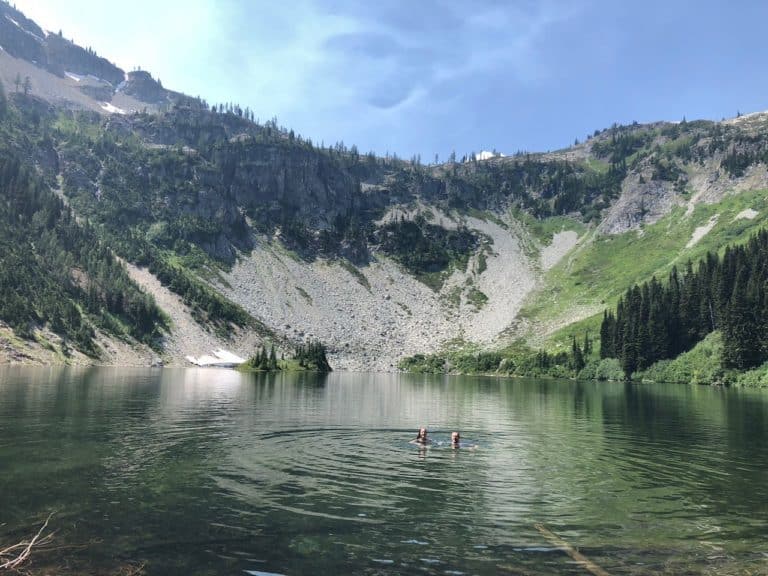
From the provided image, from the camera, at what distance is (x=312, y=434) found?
48.1m

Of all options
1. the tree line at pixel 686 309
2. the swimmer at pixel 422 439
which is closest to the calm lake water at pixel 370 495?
the swimmer at pixel 422 439

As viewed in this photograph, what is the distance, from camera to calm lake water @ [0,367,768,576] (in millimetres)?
18312

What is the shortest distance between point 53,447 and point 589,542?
33240mm

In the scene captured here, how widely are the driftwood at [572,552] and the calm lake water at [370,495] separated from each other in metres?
0.18

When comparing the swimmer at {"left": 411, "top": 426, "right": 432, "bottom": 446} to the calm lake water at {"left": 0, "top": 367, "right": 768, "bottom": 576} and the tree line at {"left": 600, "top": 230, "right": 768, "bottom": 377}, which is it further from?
the tree line at {"left": 600, "top": 230, "right": 768, "bottom": 377}

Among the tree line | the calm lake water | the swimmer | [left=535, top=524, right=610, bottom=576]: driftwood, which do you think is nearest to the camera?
[left=535, top=524, right=610, bottom=576]: driftwood

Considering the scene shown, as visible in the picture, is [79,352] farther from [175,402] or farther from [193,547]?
[193,547]

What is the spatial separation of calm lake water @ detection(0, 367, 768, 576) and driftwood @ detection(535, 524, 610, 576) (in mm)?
177

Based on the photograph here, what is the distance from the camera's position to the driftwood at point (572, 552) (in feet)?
57.5

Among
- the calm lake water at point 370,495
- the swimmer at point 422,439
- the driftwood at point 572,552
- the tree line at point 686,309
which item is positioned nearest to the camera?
the driftwood at point 572,552

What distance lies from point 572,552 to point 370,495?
35.1ft

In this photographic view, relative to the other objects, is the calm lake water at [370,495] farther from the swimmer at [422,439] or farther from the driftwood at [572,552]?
the swimmer at [422,439]

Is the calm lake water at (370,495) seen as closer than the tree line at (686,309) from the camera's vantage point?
Yes

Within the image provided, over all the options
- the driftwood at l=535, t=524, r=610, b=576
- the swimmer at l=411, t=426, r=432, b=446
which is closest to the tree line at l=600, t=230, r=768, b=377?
the swimmer at l=411, t=426, r=432, b=446
